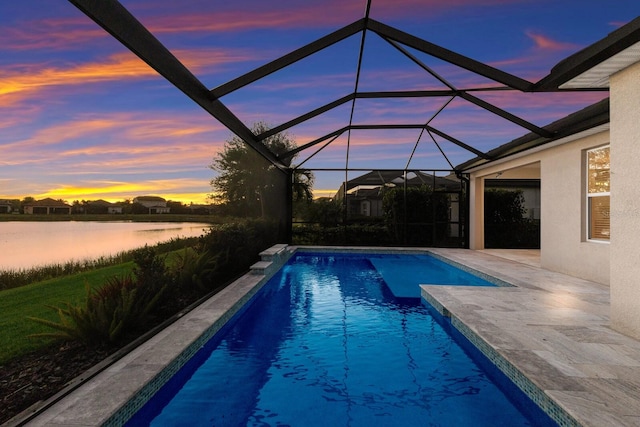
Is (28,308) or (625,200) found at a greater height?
(625,200)

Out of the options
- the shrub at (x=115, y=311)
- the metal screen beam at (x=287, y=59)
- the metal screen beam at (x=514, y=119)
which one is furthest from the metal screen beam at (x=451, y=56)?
Result: the shrub at (x=115, y=311)

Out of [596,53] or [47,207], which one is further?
[47,207]

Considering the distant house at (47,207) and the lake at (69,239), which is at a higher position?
the distant house at (47,207)

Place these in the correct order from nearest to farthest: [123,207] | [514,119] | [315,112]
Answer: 1. [123,207]
2. [514,119]
3. [315,112]

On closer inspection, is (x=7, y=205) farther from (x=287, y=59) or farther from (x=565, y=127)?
(x=565, y=127)

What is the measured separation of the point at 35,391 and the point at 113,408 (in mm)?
769

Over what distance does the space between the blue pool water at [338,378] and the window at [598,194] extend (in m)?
3.83

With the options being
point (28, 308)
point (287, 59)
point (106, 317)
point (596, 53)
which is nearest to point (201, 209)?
point (287, 59)

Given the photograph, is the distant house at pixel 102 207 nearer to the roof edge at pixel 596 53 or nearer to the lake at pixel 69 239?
the lake at pixel 69 239

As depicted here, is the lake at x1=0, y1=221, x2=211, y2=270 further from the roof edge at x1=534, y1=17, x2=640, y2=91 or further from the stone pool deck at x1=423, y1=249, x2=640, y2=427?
the roof edge at x1=534, y1=17, x2=640, y2=91

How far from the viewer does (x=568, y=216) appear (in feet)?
24.8

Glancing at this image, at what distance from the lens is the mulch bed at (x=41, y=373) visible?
251 centimetres

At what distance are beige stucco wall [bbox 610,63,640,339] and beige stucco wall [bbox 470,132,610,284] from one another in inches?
128

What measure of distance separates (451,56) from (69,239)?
5498 mm
